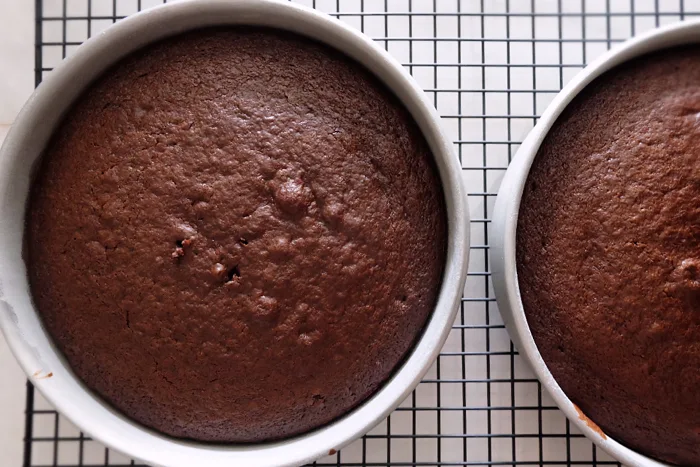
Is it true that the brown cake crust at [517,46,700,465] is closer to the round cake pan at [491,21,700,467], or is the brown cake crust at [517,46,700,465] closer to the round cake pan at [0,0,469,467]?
the round cake pan at [491,21,700,467]

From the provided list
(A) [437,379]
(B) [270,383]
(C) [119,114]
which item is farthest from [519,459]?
(C) [119,114]

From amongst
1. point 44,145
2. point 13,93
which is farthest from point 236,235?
point 13,93

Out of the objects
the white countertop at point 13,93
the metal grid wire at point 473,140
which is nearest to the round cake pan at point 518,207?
the metal grid wire at point 473,140

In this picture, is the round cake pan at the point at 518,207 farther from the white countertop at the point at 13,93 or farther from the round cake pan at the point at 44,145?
the white countertop at the point at 13,93

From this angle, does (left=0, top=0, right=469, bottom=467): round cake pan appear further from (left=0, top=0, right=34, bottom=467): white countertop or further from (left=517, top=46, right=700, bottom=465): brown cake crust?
(left=0, top=0, right=34, bottom=467): white countertop

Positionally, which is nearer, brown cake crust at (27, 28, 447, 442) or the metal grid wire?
brown cake crust at (27, 28, 447, 442)

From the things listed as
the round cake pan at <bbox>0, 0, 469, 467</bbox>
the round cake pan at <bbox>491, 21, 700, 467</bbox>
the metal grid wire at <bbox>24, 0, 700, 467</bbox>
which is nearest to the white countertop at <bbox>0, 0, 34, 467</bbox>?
the metal grid wire at <bbox>24, 0, 700, 467</bbox>
